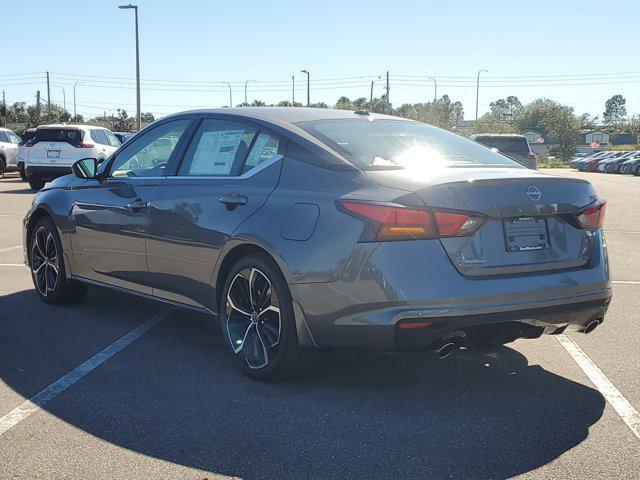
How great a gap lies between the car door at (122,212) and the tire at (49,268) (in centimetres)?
26

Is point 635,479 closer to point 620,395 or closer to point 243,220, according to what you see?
point 620,395

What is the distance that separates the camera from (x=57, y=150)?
20266 mm

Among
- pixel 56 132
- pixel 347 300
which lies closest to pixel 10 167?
pixel 56 132

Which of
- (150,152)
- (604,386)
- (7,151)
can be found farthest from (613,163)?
(604,386)

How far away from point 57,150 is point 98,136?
1384 millimetres

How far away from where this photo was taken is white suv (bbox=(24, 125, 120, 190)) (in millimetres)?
20203

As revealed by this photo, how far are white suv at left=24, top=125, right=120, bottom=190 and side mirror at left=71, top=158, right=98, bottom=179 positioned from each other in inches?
562

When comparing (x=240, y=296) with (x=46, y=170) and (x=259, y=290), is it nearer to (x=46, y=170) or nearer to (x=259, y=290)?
(x=259, y=290)

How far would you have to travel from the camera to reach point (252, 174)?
4.77 meters

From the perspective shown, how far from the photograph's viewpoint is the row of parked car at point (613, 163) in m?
54.4

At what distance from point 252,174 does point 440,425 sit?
73.2 inches

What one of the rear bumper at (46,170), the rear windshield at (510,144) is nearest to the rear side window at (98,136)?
the rear bumper at (46,170)

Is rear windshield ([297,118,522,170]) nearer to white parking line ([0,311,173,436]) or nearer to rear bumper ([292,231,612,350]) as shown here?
rear bumper ([292,231,612,350])

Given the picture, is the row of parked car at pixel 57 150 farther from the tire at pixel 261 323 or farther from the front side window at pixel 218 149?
the tire at pixel 261 323
